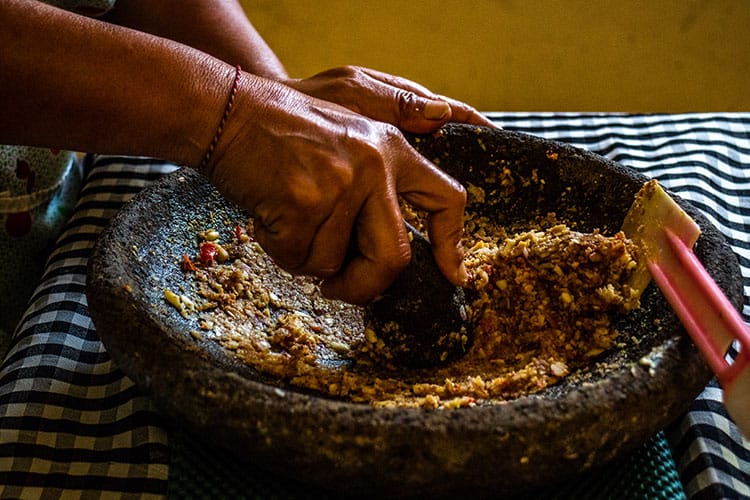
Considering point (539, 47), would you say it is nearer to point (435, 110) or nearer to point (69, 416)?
point (435, 110)

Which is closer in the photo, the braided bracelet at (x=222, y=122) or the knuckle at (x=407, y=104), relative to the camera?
the braided bracelet at (x=222, y=122)

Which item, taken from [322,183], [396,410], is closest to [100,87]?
[322,183]

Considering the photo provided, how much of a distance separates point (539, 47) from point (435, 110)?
137 cm

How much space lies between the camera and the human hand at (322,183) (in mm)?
826

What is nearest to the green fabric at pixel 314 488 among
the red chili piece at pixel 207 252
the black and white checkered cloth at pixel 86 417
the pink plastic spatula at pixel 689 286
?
the black and white checkered cloth at pixel 86 417

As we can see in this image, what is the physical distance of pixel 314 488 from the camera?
2.74ft

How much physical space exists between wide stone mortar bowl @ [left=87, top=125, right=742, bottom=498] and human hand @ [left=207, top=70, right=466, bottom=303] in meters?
0.16

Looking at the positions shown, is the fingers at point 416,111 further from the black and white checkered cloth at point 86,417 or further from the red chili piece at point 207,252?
the black and white checkered cloth at point 86,417

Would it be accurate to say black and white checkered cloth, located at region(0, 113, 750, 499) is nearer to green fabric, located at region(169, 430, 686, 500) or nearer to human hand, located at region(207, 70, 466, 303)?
green fabric, located at region(169, 430, 686, 500)

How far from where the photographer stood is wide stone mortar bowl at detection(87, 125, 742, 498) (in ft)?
2.22

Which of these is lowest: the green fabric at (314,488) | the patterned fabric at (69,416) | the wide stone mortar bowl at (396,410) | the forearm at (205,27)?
the patterned fabric at (69,416)

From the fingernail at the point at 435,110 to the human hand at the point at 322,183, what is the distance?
256 millimetres

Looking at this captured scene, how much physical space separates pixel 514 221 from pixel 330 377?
0.45m

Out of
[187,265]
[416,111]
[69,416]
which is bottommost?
[69,416]
